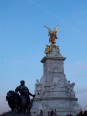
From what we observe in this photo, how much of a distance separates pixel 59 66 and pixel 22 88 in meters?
22.9

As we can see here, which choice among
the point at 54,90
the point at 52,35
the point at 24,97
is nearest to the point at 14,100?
the point at 24,97

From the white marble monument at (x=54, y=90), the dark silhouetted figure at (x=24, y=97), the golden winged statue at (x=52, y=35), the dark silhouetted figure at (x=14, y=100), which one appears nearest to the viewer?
the dark silhouetted figure at (x=24, y=97)

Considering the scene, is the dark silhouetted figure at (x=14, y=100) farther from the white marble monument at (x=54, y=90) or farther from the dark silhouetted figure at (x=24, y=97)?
the white marble monument at (x=54, y=90)

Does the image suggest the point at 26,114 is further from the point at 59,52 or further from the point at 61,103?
the point at 59,52

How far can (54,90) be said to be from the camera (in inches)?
1655

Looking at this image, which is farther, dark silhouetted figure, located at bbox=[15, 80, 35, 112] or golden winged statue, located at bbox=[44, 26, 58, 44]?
golden winged statue, located at bbox=[44, 26, 58, 44]

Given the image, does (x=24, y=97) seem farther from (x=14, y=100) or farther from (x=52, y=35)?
(x=52, y=35)

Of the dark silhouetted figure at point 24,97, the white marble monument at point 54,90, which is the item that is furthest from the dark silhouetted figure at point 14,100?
the white marble monument at point 54,90

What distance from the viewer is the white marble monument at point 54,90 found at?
40.8 meters

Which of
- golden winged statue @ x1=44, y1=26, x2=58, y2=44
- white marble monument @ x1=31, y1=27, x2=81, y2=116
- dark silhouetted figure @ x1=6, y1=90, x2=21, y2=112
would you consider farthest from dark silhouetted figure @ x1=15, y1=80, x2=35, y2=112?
golden winged statue @ x1=44, y1=26, x2=58, y2=44

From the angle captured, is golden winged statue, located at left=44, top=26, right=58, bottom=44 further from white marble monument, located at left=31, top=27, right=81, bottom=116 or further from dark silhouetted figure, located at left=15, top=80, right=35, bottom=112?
dark silhouetted figure, located at left=15, top=80, right=35, bottom=112

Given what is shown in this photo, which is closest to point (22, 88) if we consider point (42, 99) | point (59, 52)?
point (42, 99)

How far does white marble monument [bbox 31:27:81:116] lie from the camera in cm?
4078

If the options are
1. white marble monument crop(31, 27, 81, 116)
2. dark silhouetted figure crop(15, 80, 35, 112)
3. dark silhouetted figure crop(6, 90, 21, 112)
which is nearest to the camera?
dark silhouetted figure crop(15, 80, 35, 112)
